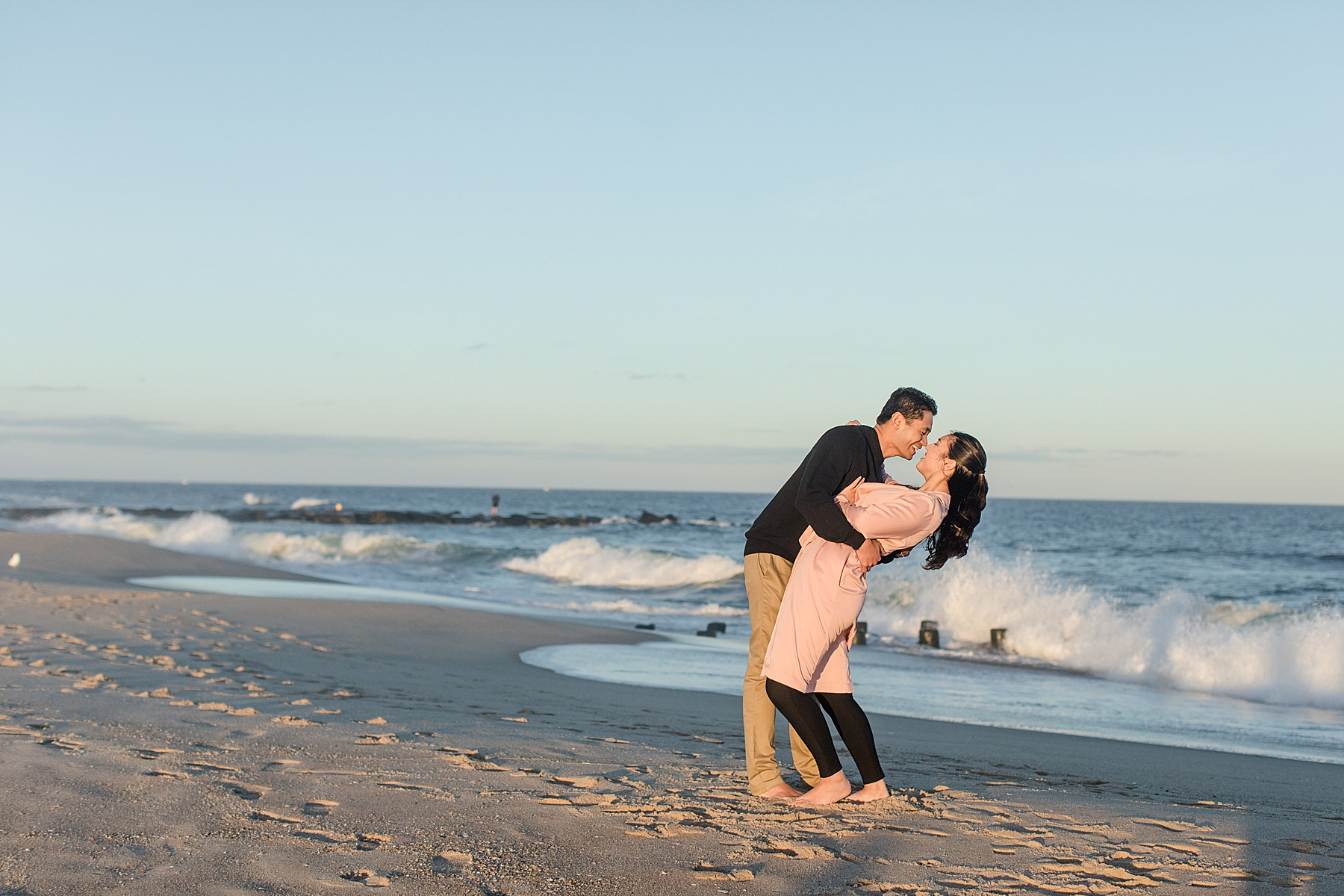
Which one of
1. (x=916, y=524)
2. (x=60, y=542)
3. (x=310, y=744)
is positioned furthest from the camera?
(x=60, y=542)

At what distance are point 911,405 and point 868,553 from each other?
623mm

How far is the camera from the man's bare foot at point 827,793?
13.2ft

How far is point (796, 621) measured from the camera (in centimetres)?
397

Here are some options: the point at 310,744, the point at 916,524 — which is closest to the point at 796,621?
the point at 916,524

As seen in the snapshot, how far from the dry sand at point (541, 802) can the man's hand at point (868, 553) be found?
101 centimetres

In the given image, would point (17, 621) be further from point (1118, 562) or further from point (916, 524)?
point (1118, 562)

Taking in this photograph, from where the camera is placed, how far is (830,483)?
3.84 meters

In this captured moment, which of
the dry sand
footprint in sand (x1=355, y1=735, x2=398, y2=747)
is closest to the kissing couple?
the dry sand

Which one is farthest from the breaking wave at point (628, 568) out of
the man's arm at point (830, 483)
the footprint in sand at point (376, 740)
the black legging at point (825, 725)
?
the man's arm at point (830, 483)

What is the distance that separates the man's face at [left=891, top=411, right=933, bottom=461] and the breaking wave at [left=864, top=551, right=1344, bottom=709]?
8.01 metres

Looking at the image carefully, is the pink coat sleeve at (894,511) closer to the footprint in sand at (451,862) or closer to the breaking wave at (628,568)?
the footprint in sand at (451,862)

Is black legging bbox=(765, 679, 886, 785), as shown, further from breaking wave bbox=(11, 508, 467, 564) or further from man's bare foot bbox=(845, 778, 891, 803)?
breaking wave bbox=(11, 508, 467, 564)

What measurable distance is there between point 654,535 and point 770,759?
148ft

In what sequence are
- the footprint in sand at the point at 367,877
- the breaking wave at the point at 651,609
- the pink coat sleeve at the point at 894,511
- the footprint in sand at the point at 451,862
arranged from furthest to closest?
the breaking wave at the point at 651,609, the pink coat sleeve at the point at 894,511, the footprint in sand at the point at 451,862, the footprint in sand at the point at 367,877
